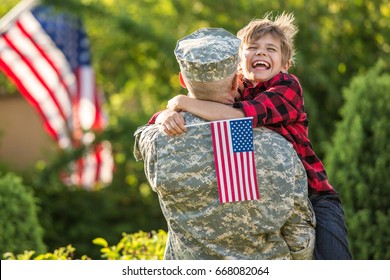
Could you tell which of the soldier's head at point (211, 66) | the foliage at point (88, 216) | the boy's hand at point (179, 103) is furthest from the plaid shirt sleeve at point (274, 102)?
the foliage at point (88, 216)

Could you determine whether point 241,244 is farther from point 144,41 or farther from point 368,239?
point 144,41

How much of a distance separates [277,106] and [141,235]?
2.49 m

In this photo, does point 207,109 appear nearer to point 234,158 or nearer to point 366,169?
point 234,158

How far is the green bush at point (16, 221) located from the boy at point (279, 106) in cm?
360

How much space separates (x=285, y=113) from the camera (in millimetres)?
4016

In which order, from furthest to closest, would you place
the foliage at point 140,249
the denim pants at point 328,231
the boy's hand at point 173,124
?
the foliage at point 140,249
the denim pants at point 328,231
the boy's hand at point 173,124

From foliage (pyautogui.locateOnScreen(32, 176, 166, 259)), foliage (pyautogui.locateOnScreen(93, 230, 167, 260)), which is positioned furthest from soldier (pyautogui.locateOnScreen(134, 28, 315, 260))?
foliage (pyautogui.locateOnScreen(32, 176, 166, 259))

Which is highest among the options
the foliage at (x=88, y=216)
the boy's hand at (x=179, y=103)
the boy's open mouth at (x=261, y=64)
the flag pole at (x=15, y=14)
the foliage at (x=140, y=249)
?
the flag pole at (x=15, y=14)

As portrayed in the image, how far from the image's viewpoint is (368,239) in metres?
6.93

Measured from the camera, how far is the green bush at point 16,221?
290 inches

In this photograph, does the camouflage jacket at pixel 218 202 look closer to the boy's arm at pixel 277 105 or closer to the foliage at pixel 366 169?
the boy's arm at pixel 277 105

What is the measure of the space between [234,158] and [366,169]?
3.27 meters

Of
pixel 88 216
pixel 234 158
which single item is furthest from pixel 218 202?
pixel 88 216
